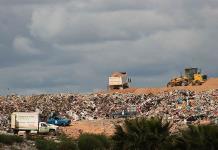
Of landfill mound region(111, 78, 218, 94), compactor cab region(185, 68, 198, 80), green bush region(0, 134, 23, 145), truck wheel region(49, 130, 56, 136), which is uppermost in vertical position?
compactor cab region(185, 68, 198, 80)

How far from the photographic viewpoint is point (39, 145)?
3566 centimetres

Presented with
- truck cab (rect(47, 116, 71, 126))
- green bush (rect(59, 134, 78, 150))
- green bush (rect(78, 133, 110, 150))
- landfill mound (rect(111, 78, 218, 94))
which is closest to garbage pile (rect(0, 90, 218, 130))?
truck cab (rect(47, 116, 71, 126))

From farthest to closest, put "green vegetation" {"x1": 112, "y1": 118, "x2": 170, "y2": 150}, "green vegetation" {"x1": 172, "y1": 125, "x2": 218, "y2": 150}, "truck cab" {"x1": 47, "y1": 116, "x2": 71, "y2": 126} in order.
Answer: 1. "truck cab" {"x1": 47, "y1": 116, "x2": 71, "y2": 126}
2. "green vegetation" {"x1": 112, "y1": 118, "x2": 170, "y2": 150}
3. "green vegetation" {"x1": 172, "y1": 125, "x2": 218, "y2": 150}

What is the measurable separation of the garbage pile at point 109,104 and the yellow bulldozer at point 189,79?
7260mm

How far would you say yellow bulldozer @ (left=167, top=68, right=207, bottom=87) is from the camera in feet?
268

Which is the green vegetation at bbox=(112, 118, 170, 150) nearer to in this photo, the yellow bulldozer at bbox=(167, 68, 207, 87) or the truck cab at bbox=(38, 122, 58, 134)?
the truck cab at bbox=(38, 122, 58, 134)

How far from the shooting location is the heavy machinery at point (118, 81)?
84.1 meters

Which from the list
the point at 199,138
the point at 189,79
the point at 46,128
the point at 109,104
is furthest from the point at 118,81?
the point at 199,138

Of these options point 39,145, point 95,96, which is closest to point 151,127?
point 39,145

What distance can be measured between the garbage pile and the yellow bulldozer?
726 cm

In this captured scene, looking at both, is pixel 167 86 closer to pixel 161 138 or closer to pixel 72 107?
pixel 72 107

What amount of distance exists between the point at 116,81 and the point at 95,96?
32.5 feet

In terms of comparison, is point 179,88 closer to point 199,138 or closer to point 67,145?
point 67,145

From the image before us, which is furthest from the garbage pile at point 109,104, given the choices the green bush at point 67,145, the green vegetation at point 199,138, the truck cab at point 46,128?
the green vegetation at point 199,138
